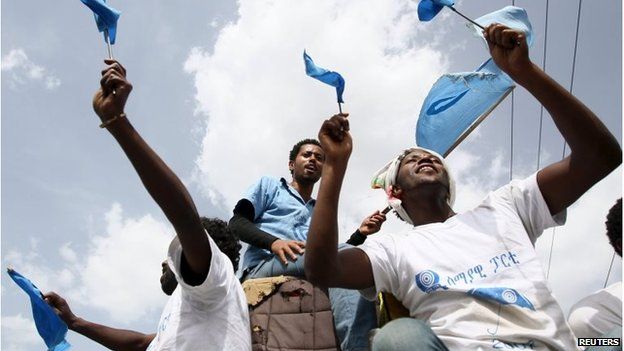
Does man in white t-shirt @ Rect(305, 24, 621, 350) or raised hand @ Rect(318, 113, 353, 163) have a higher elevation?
raised hand @ Rect(318, 113, 353, 163)

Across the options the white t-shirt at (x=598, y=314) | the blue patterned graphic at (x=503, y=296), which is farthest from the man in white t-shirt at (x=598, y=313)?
the blue patterned graphic at (x=503, y=296)

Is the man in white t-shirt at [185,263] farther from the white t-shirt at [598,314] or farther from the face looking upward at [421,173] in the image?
the white t-shirt at [598,314]

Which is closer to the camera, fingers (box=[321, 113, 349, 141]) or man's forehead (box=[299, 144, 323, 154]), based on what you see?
fingers (box=[321, 113, 349, 141])

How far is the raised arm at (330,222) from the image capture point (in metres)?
2.22

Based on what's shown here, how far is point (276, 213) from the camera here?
3520 mm

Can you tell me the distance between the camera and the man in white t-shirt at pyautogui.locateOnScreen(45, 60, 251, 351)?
2047 mm

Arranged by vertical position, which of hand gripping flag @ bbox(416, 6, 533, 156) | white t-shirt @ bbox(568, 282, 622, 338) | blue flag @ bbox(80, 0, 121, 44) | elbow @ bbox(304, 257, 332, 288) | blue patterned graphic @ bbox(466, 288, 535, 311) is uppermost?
hand gripping flag @ bbox(416, 6, 533, 156)

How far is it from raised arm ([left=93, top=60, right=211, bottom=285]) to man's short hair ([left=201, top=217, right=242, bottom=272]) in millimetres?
893

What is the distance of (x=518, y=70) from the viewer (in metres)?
2.36

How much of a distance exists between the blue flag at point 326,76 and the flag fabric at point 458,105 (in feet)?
6.26

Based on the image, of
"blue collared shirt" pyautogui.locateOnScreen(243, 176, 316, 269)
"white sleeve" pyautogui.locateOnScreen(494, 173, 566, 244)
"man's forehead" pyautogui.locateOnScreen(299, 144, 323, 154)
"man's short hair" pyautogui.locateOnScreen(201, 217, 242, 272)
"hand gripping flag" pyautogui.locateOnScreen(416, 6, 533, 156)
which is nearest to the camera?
"white sleeve" pyautogui.locateOnScreen(494, 173, 566, 244)

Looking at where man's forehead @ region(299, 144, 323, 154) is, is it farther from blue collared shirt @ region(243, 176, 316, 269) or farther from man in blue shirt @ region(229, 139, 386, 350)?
blue collared shirt @ region(243, 176, 316, 269)

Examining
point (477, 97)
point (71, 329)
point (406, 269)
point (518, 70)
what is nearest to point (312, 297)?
point (406, 269)

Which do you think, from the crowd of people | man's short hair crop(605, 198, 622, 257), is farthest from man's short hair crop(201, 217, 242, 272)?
man's short hair crop(605, 198, 622, 257)
